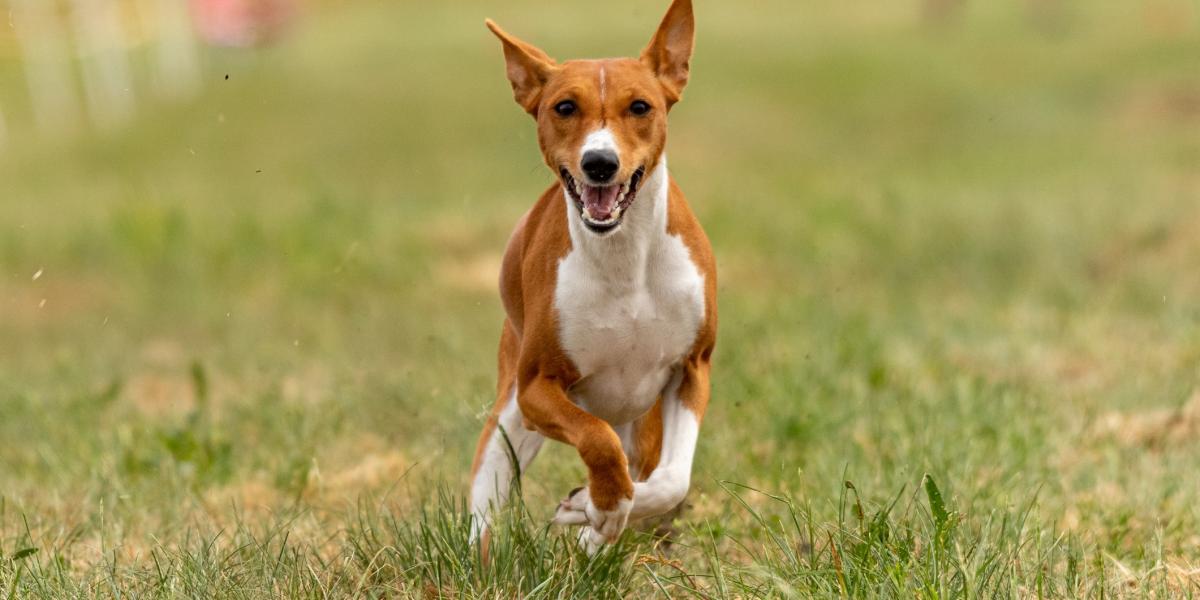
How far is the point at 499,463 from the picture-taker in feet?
16.9

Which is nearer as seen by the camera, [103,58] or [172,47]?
[172,47]

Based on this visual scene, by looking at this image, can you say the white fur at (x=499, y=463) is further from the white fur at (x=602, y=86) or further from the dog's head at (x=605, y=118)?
the white fur at (x=602, y=86)

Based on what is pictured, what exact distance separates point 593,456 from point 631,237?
699 millimetres

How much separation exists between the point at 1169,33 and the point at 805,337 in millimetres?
19584

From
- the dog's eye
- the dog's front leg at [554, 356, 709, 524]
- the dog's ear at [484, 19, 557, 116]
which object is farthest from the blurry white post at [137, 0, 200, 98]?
the dog's eye

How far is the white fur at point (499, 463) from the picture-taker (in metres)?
5.09

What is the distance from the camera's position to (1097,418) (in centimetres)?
749

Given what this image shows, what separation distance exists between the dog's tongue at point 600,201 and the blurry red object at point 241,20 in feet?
86.6

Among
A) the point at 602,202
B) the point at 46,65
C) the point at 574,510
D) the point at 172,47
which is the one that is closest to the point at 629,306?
the point at 602,202

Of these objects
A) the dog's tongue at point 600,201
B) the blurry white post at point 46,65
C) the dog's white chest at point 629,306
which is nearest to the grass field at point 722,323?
the dog's white chest at point 629,306

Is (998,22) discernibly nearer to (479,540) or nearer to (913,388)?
(913,388)

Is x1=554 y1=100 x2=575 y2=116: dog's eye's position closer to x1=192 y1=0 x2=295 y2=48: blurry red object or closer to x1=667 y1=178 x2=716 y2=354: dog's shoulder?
x1=667 y1=178 x2=716 y2=354: dog's shoulder

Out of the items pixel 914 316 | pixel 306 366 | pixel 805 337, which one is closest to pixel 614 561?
pixel 805 337

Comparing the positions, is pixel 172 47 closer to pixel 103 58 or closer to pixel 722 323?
pixel 103 58
